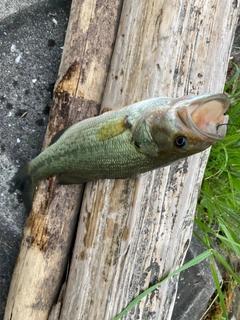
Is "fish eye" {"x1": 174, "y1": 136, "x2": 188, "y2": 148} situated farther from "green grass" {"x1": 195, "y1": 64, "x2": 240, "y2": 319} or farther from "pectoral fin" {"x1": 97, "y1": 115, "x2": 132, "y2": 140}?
"green grass" {"x1": 195, "y1": 64, "x2": 240, "y2": 319}

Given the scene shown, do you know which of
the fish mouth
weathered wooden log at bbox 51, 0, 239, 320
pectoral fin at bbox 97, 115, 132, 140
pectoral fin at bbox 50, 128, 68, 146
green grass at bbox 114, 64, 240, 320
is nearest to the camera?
the fish mouth

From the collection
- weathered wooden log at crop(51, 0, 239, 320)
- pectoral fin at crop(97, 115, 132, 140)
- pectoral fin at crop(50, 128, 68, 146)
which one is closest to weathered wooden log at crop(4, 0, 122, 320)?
pectoral fin at crop(50, 128, 68, 146)

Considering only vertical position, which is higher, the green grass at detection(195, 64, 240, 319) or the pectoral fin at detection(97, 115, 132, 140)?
the pectoral fin at detection(97, 115, 132, 140)

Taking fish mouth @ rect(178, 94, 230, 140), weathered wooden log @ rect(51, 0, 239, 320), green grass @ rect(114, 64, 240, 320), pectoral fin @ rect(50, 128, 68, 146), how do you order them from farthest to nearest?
green grass @ rect(114, 64, 240, 320)
pectoral fin @ rect(50, 128, 68, 146)
weathered wooden log @ rect(51, 0, 239, 320)
fish mouth @ rect(178, 94, 230, 140)

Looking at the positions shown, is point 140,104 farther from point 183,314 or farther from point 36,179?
point 183,314

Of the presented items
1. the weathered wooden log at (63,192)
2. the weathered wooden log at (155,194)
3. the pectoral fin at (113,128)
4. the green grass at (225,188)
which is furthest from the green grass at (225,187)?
the pectoral fin at (113,128)

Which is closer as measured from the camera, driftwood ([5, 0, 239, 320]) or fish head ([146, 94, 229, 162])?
fish head ([146, 94, 229, 162])

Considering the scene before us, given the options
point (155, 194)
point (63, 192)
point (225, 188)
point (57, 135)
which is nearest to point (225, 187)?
point (225, 188)

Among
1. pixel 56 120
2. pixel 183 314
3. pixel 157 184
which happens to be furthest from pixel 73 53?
pixel 183 314
